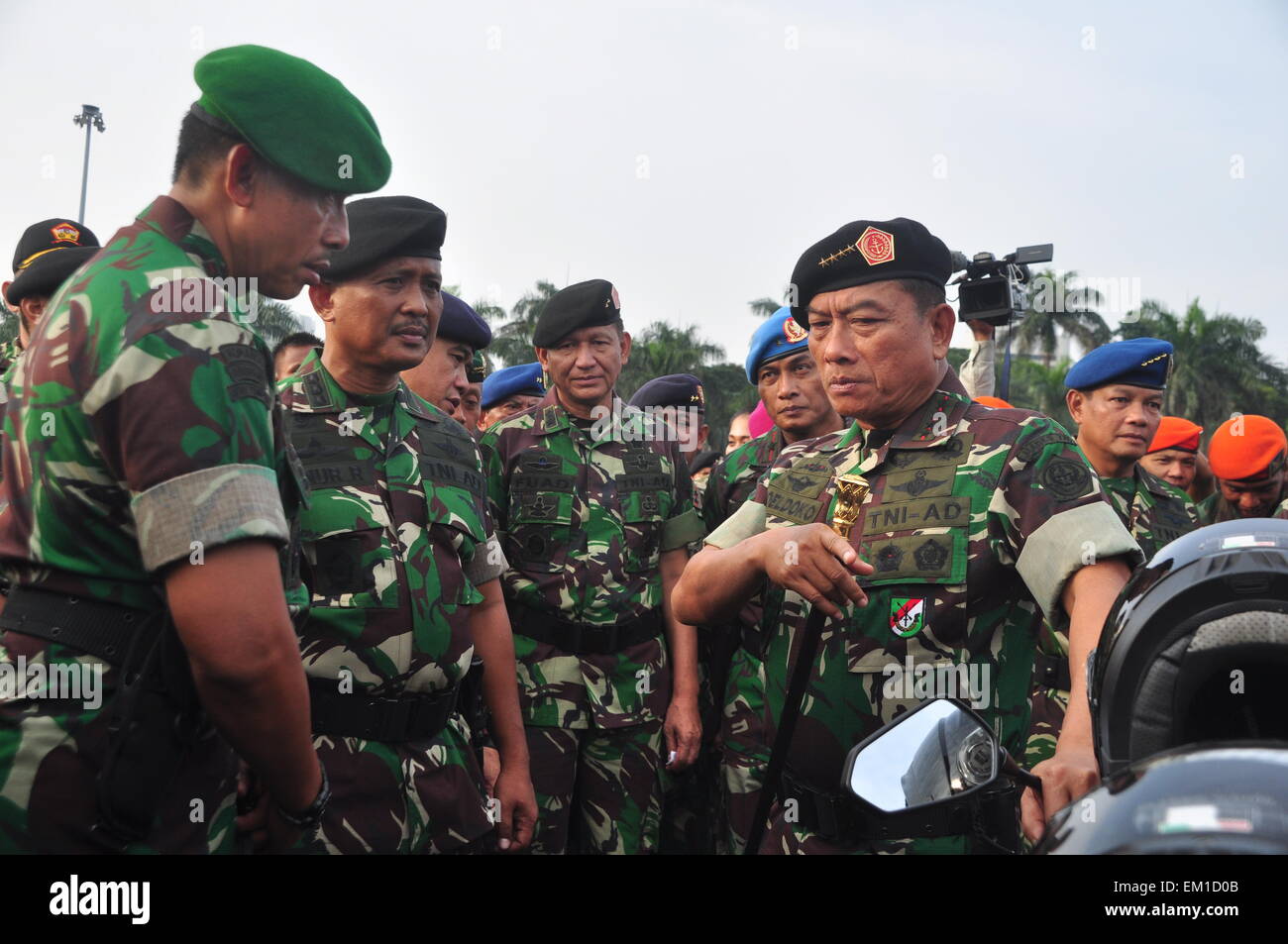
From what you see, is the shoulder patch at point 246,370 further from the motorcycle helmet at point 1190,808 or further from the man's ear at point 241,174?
→ the motorcycle helmet at point 1190,808

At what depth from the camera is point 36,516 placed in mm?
1780

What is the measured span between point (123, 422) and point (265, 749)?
2.12 ft

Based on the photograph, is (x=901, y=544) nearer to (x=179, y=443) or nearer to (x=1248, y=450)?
(x=179, y=443)

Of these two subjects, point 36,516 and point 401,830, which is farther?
point 401,830

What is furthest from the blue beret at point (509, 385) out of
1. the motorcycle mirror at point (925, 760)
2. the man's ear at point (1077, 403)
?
the motorcycle mirror at point (925, 760)

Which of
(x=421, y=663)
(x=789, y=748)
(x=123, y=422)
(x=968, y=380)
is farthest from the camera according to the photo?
(x=968, y=380)

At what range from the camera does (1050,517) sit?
90.5 inches

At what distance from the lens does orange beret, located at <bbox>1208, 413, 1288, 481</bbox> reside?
251 inches

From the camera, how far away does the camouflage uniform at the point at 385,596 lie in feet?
8.78

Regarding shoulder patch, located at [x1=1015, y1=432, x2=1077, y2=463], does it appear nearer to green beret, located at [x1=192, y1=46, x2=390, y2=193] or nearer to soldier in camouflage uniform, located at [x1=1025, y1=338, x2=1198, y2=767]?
green beret, located at [x1=192, y1=46, x2=390, y2=193]

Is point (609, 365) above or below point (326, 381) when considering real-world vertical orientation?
above

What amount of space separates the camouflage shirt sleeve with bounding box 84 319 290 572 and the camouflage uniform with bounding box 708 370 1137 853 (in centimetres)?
145
